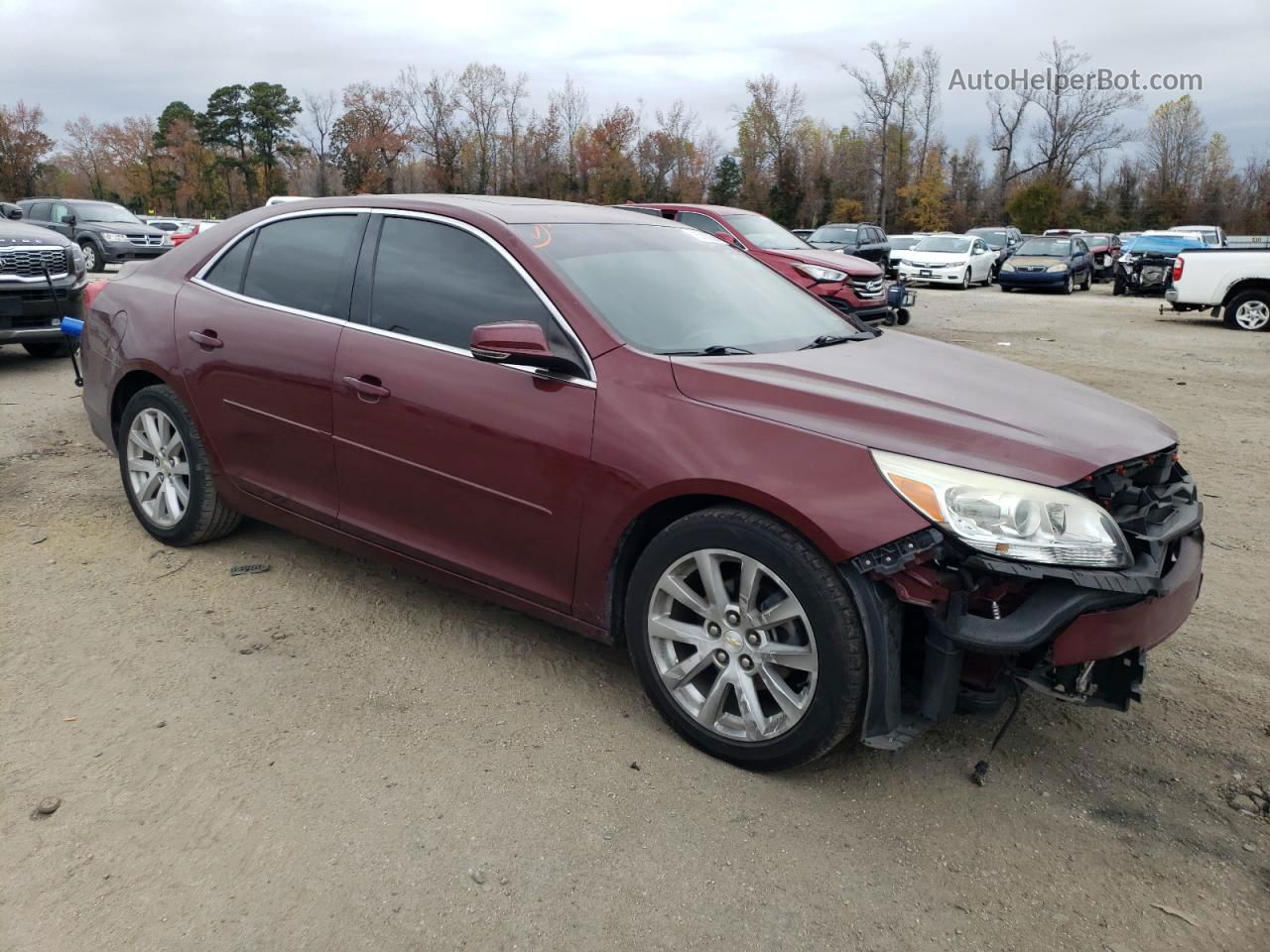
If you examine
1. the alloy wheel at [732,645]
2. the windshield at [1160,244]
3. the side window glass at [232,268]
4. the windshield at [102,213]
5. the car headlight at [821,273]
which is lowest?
the alloy wheel at [732,645]

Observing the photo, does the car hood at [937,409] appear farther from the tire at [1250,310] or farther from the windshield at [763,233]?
the tire at [1250,310]

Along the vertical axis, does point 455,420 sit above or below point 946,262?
below

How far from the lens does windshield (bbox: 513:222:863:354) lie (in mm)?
3363

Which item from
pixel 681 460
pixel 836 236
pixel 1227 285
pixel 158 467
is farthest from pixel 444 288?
pixel 836 236

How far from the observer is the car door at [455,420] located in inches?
125

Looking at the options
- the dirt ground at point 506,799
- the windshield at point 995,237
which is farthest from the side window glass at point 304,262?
the windshield at point 995,237

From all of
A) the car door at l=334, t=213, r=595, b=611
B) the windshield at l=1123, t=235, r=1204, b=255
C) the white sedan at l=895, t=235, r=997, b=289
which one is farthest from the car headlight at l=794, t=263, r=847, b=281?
the windshield at l=1123, t=235, r=1204, b=255

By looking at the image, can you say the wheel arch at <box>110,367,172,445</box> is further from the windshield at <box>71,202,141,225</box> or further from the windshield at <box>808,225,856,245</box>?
the windshield at <box>71,202,141,225</box>

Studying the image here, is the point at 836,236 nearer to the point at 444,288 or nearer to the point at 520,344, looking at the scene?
the point at 444,288

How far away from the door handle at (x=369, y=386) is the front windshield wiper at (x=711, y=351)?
106cm

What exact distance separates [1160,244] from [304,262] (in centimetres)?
2942

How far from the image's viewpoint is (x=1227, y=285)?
16.0 meters

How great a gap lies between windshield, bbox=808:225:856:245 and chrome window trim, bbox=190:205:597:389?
73.2ft

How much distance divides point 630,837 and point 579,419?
1.26 meters
